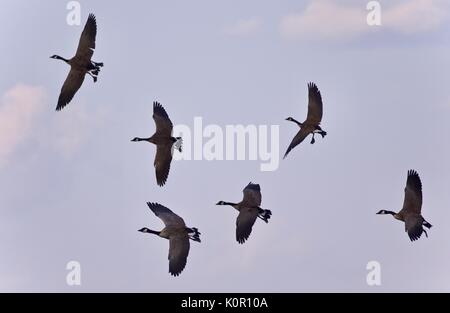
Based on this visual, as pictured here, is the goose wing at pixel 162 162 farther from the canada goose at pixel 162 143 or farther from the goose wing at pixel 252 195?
the goose wing at pixel 252 195

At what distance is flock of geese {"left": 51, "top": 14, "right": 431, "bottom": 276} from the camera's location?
4131 cm

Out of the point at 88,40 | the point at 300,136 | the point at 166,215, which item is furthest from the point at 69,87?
the point at 300,136

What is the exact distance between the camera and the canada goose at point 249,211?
42656mm

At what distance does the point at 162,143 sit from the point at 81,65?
10.1 feet

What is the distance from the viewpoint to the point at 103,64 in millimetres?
42781

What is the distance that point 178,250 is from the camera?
41.2 m

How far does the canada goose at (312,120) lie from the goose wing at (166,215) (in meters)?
4.08

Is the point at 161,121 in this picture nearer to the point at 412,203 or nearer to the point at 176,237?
the point at 176,237

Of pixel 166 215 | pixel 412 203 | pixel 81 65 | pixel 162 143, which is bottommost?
pixel 166 215

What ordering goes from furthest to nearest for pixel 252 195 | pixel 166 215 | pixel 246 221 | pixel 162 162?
pixel 162 162 → pixel 246 221 → pixel 252 195 → pixel 166 215

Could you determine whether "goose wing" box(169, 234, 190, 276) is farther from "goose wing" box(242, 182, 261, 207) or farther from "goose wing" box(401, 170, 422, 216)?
"goose wing" box(401, 170, 422, 216)
